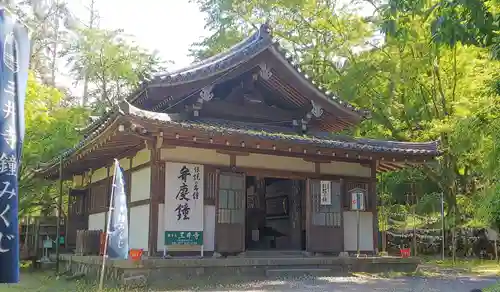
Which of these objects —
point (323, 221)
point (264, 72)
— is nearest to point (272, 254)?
point (323, 221)

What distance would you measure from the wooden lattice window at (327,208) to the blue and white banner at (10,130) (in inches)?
367

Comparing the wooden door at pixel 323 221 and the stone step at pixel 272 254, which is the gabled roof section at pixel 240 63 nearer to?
the wooden door at pixel 323 221

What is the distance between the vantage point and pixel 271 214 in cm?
1703

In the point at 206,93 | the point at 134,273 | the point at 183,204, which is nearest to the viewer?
the point at 134,273

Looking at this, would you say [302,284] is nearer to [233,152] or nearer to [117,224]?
[233,152]

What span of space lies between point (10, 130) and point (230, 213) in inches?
309

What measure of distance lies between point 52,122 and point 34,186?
258 cm

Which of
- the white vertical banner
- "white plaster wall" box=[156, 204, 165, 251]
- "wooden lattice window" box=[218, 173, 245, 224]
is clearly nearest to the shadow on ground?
"white plaster wall" box=[156, 204, 165, 251]

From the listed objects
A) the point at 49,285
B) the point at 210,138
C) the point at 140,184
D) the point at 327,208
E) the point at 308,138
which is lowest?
the point at 49,285

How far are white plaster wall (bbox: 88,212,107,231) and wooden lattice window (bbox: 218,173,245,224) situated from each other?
500cm

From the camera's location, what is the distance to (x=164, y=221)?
11125 millimetres

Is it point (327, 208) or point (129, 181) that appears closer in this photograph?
point (129, 181)

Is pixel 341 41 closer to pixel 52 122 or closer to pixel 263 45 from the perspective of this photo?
pixel 263 45

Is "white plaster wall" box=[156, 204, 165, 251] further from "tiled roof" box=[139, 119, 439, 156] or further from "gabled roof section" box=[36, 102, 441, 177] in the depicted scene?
"tiled roof" box=[139, 119, 439, 156]
